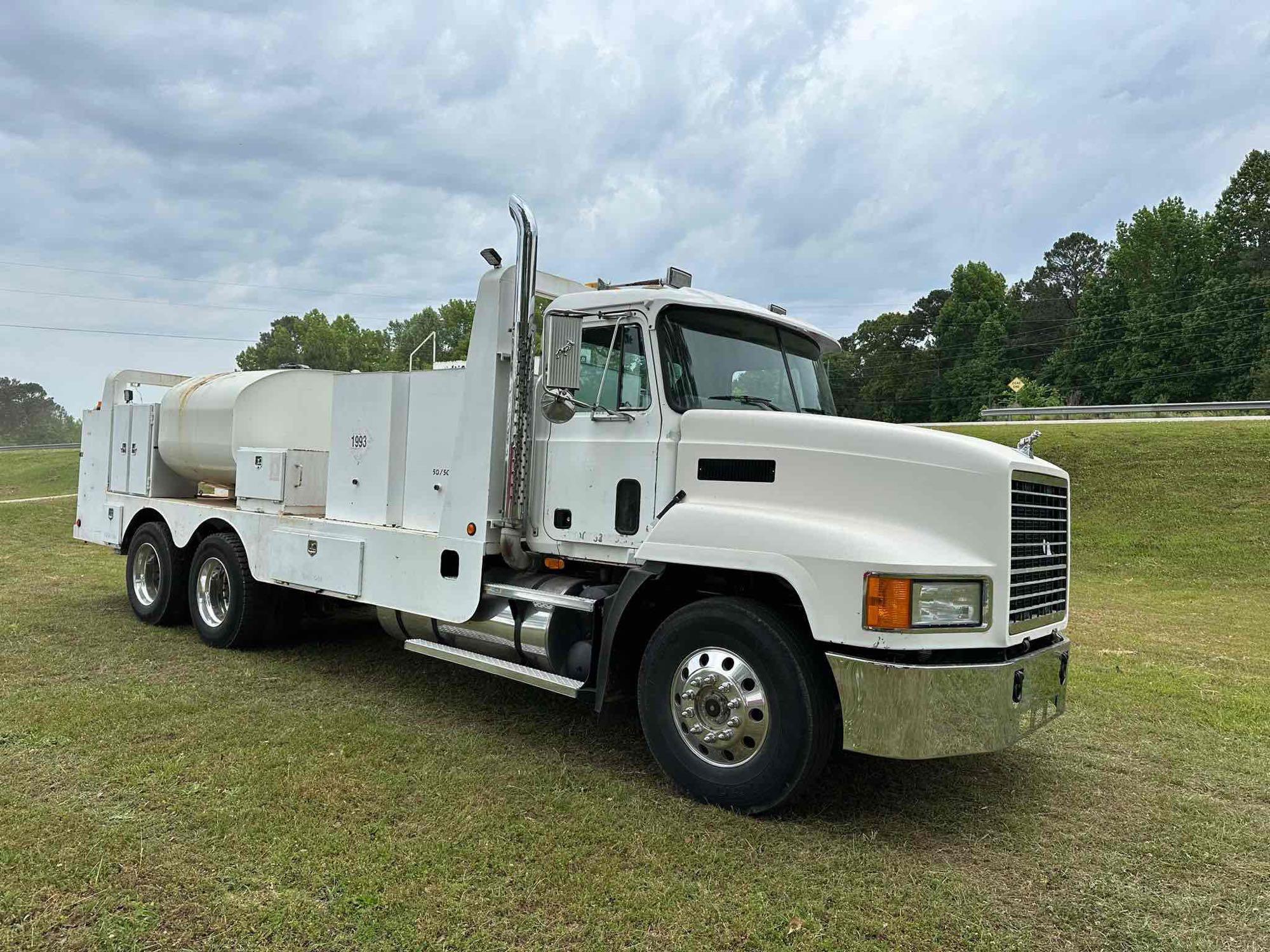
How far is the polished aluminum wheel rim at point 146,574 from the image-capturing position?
884 centimetres

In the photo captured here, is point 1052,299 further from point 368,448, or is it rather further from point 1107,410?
point 368,448

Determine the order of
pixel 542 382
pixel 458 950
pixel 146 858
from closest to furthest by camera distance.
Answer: pixel 458 950 → pixel 146 858 → pixel 542 382

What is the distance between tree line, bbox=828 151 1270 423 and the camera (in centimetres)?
4691

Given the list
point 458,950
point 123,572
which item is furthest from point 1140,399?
point 458,950

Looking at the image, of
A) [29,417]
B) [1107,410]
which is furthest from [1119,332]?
[29,417]

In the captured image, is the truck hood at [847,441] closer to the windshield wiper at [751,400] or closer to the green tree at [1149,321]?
the windshield wiper at [751,400]

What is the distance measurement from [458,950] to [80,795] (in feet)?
7.99

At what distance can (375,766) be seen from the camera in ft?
16.4

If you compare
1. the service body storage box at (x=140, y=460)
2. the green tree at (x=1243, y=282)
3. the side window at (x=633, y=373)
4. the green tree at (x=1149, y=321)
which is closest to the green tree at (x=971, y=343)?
the green tree at (x=1149, y=321)

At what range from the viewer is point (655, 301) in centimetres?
515

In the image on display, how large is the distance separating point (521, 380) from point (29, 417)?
5125 inches

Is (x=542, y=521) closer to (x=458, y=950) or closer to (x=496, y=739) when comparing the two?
(x=496, y=739)

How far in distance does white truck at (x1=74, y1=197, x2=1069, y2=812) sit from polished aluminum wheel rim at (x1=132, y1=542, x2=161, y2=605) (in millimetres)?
2039

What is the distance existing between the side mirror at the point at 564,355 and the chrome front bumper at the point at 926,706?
205cm
